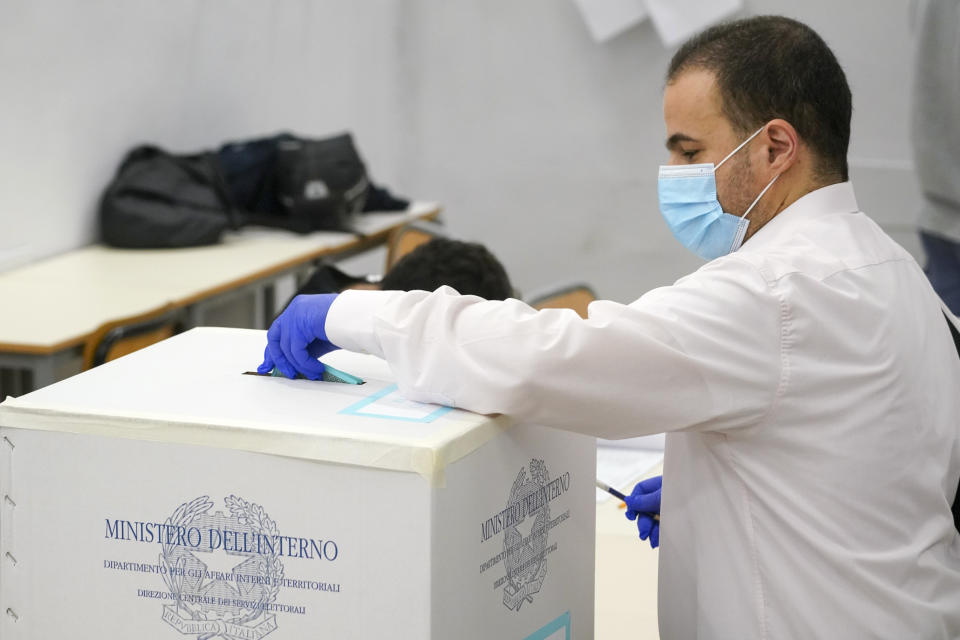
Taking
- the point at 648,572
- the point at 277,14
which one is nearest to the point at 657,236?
the point at 277,14

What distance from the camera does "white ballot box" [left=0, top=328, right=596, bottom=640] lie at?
991 millimetres

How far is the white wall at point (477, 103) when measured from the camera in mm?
4102

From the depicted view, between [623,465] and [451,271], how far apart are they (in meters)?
0.48

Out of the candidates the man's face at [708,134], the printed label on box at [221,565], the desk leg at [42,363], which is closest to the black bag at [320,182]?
the desk leg at [42,363]

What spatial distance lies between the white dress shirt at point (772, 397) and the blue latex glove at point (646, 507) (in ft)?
0.69

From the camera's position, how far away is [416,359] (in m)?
1.14

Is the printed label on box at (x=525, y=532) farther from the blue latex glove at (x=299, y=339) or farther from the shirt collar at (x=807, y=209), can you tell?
the shirt collar at (x=807, y=209)

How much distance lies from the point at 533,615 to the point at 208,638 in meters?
0.34

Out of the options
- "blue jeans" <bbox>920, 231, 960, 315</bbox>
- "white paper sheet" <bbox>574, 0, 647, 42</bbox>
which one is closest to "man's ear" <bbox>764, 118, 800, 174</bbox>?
"blue jeans" <bbox>920, 231, 960, 315</bbox>

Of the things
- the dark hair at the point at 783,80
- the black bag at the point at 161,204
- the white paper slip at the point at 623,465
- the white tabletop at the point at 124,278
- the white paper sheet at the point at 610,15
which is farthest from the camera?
the white paper sheet at the point at 610,15

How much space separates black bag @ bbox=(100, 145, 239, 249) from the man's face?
2.67 metres

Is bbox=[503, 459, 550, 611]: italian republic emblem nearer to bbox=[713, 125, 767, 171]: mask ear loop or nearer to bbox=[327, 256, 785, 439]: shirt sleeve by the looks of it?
bbox=[327, 256, 785, 439]: shirt sleeve

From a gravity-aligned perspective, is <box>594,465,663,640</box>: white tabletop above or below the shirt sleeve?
below

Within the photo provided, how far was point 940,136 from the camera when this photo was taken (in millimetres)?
3141
